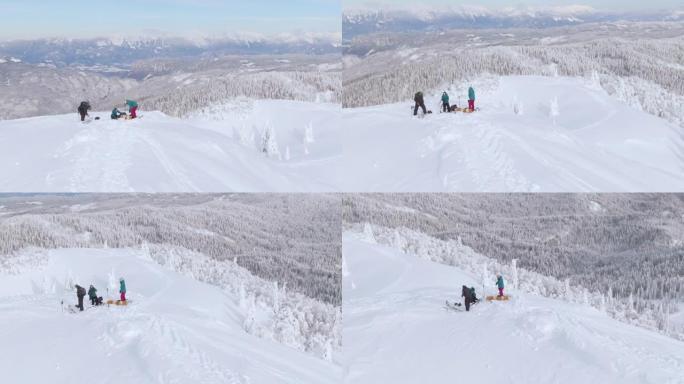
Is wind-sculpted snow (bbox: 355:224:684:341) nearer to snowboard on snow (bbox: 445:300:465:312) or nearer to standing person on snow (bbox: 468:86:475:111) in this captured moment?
snowboard on snow (bbox: 445:300:465:312)

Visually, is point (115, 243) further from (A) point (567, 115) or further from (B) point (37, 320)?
(A) point (567, 115)

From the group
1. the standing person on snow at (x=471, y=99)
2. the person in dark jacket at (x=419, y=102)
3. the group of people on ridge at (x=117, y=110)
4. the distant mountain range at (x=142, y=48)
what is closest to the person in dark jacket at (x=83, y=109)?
the group of people on ridge at (x=117, y=110)

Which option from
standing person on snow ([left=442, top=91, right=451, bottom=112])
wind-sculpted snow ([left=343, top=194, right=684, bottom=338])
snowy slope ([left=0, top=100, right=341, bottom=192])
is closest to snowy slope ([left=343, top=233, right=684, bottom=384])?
wind-sculpted snow ([left=343, top=194, right=684, bottom=338])

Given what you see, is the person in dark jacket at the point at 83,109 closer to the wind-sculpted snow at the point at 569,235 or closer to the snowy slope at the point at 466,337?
the wind-sculpted snow at the point at 569,235

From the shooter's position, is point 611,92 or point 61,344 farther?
point 611,92

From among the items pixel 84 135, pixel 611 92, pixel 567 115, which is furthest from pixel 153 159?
pixel 611 92

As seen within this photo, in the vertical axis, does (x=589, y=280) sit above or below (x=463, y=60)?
below
